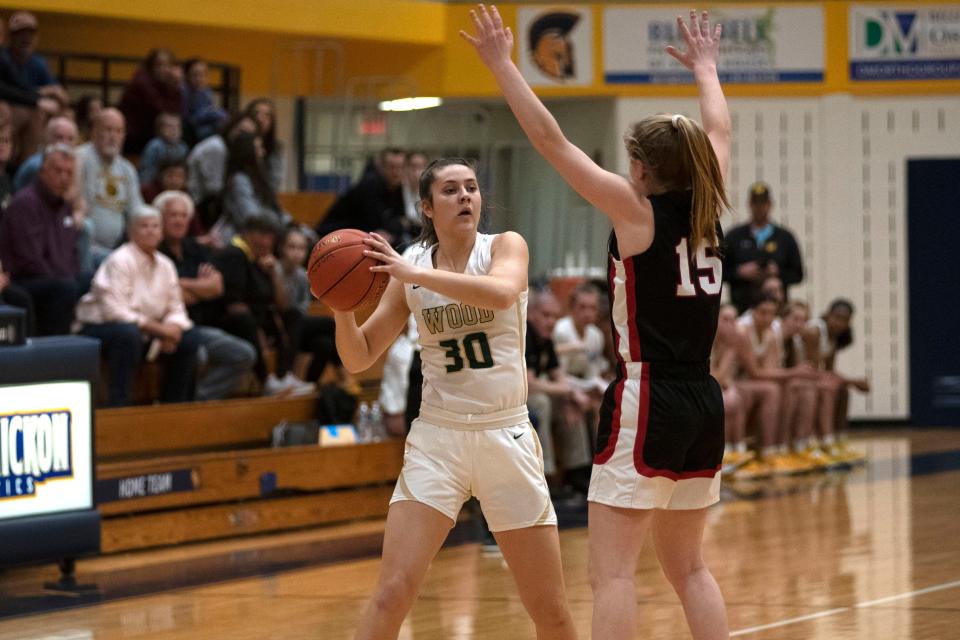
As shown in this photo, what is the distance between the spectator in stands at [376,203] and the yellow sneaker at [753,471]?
3220 millimetres

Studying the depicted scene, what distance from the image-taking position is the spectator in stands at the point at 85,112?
10.9m

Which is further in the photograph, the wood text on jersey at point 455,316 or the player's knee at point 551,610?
the wood text on jersey at point 455,316

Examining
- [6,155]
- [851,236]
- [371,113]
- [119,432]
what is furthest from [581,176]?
[851,236]

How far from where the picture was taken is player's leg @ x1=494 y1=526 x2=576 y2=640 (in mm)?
4016

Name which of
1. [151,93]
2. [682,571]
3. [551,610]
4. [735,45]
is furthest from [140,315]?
[735,45]

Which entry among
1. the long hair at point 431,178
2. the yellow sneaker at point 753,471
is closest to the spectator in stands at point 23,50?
the yellow sneaker at point 753,471

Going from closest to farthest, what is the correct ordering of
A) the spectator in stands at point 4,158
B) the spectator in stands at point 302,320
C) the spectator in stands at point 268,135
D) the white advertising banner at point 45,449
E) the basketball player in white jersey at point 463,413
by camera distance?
the basketball player in white jersey at point 463,413, the white advertising banner at point 45,449, the spectator in stands at point 4,158, the spectator in stands at point 302,320, the spectator in stands at point 268,135

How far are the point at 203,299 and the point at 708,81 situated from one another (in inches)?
219

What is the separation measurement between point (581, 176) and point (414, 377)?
4225 millimetres

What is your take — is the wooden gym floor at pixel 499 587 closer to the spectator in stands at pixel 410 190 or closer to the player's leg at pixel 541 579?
the player's leg at pixel 541 579

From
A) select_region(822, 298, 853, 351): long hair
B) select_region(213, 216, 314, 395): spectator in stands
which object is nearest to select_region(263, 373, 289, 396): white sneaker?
select_region(213, 216, 314, 395): spectator in stands

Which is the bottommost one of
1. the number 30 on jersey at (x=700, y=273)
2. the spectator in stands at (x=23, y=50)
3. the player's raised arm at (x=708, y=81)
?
the number 30 on jersey at (x=700, y=273)

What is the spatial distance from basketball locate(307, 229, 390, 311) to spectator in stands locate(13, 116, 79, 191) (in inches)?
214

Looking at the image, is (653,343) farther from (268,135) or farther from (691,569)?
(268,135)
